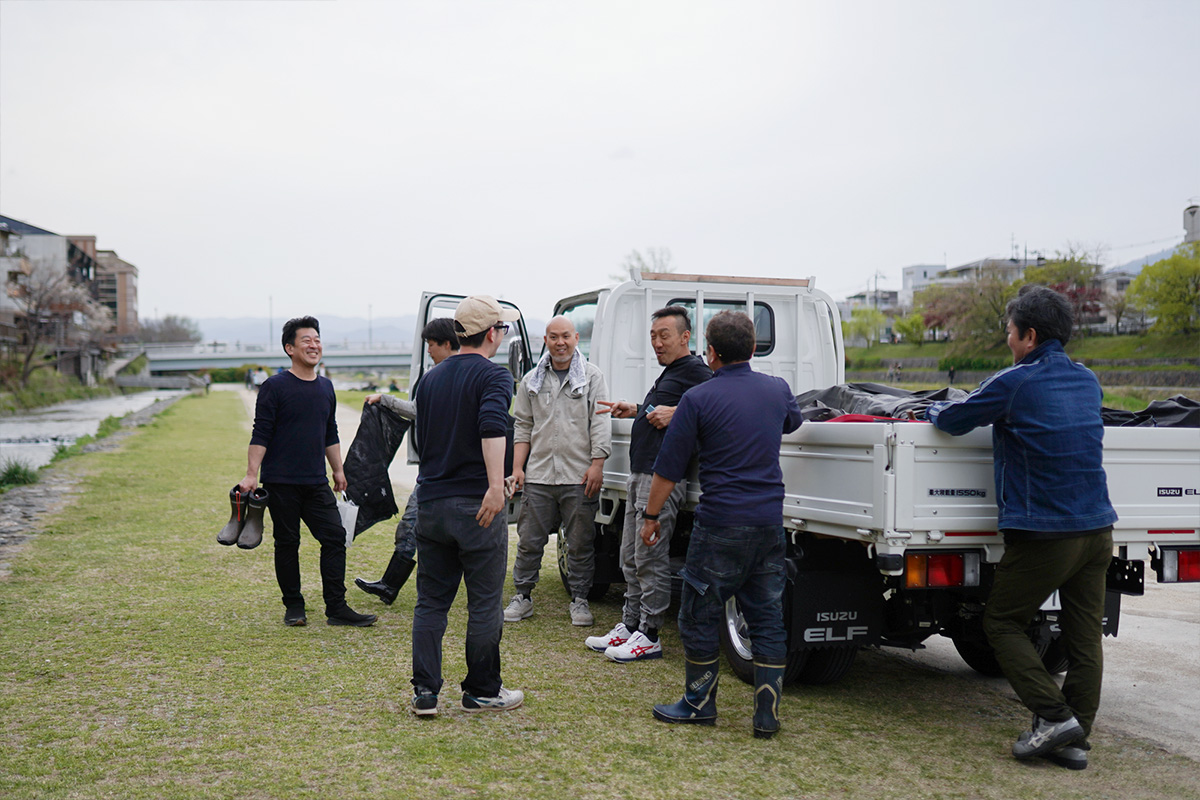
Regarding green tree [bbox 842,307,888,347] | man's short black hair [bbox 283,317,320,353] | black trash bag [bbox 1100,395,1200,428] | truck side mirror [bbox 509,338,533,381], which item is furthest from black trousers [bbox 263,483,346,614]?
green tree [bbox 842,307,888,347]

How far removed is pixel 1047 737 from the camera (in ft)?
13.5

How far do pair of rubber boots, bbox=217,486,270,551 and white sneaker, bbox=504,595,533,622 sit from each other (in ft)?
5.55

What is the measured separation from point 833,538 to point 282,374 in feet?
11.3

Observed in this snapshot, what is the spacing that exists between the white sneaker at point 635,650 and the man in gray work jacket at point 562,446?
2.71ft

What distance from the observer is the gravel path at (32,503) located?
9336mm

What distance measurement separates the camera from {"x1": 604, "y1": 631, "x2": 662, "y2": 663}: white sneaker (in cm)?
568

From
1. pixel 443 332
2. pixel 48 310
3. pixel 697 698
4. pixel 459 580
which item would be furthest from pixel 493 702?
pixel 48 310

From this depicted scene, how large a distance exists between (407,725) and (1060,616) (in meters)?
2.91

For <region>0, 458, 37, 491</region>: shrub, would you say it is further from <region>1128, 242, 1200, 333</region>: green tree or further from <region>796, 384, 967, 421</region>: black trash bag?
<region>1128, 242, 1200, 333</region>: green tree

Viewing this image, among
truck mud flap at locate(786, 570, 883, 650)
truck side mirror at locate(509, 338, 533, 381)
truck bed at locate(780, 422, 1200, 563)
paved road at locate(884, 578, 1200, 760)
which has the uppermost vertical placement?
truck side mirror at locate(509, 338, 533, 381)

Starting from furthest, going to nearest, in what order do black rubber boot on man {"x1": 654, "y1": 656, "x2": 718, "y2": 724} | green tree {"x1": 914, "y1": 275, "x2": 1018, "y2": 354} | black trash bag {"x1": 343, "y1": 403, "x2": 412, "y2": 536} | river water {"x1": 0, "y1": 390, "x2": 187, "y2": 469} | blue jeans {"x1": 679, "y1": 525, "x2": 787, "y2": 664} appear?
green tree {"x1": 914, "y1": 275, "x2": 1018, "y2": 354}
river water {"x1": 0, "y1": 390, "x2": 187, "y2": 469}
black trash bag {"x1": 343, "y1": 403, "x2": 412, "y2": 536}
black rubber boot on man {"x1": 654, "y1": 656, "x2": 718, "y2": 724}
blue jeans {"x1": 679, "y1": 525, "x2": 787, "y2": 664}

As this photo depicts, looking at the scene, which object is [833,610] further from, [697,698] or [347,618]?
[347,618]

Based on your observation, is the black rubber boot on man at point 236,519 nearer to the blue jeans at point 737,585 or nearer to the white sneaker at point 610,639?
the white sneaker at point 610,639

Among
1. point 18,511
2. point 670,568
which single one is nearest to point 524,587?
point 670,568
